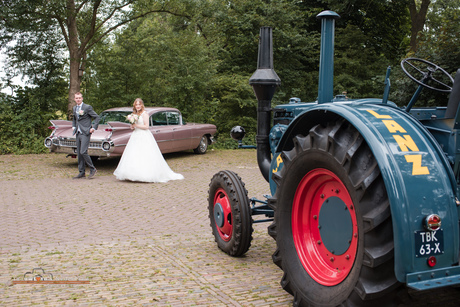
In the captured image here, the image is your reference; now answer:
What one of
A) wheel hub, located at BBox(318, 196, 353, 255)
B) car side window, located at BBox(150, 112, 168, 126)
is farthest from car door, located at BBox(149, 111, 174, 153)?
wheel hub, located at BBox(318, 196, 353, 255)

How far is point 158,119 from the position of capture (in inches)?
526

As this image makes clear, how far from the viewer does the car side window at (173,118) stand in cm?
1386

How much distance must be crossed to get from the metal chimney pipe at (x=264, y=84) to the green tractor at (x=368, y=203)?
0.99 metres

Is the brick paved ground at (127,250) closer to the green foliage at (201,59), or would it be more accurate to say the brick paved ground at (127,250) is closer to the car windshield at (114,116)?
the car windshield at (114,116)

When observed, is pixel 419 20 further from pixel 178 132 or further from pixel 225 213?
pixel 225 213

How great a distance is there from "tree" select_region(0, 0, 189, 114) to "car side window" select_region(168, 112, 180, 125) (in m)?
5.10

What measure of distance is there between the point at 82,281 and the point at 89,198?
4.26 metres

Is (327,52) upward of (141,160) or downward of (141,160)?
upward

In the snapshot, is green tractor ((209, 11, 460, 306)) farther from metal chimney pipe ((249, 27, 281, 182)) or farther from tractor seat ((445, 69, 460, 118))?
metal chimney pipe ((249, 27, 281, 182))

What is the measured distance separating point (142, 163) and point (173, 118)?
4.29 m

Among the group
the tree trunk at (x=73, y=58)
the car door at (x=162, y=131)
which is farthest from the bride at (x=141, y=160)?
the tree trunk at (x=73, y=58)

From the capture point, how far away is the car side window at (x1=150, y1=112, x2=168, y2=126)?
13086mm

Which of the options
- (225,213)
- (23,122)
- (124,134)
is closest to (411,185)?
(225,213)

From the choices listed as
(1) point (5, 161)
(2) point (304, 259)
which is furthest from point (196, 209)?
(1) point (5, 161)
